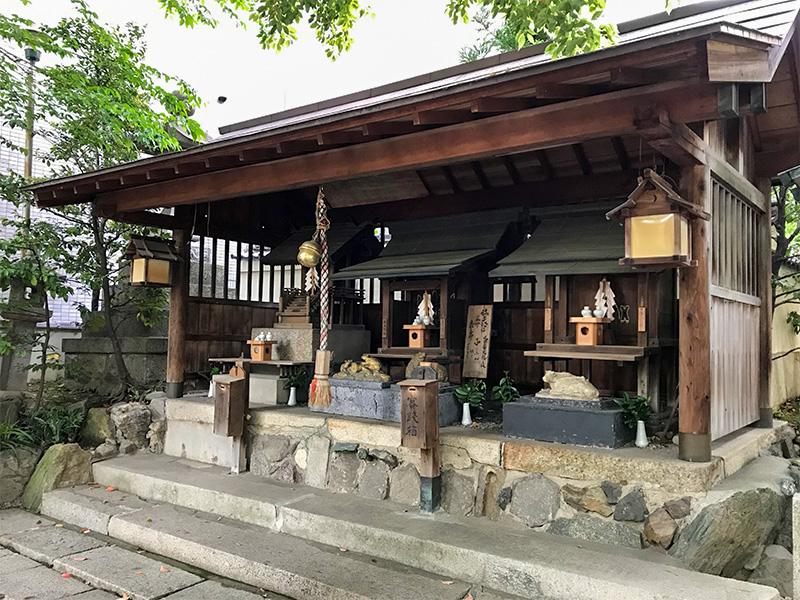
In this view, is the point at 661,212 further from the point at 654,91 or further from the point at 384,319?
the point at 384,319

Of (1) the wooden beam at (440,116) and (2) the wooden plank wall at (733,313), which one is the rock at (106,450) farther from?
(2) the wooden plank wall at (733,313)

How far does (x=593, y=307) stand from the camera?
6285 millimetres

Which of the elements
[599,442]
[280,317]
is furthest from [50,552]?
[599,442]

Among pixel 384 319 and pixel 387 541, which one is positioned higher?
pixel 384 319

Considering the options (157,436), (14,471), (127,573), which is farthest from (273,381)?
(14,471)

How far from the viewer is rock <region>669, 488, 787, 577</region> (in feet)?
13.8

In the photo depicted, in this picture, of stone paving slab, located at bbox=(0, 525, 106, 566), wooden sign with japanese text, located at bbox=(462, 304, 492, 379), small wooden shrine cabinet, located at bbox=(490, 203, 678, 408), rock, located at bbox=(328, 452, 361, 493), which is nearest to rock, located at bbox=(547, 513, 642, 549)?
small wooden shrine cabinet, located at bbox=(490, 203, 678, 408)

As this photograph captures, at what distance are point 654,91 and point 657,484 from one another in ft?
9.92

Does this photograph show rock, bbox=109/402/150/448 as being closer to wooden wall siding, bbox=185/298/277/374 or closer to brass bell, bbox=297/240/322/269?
wooden wall siding, bbox=185/298/277/374

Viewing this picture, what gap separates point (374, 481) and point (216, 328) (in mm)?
4139

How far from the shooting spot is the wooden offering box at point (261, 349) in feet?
25.9

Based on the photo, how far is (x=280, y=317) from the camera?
8.37 metres

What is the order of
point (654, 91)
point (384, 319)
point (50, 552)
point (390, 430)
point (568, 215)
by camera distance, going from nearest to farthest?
1. point (654, 91)
2. point (50, 552)
3. point (390, 430)
4. point (568, 215)
5. point (384, 319)

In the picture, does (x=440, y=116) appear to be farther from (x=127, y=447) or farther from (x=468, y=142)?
(x=127, y=447)
